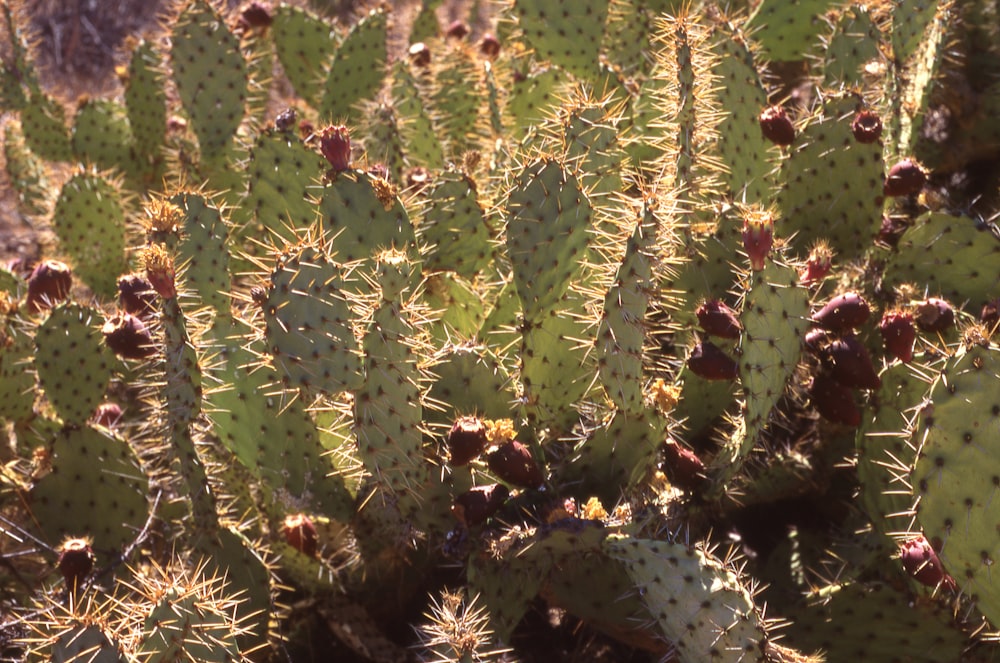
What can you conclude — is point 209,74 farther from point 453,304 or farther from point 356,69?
point 453,304

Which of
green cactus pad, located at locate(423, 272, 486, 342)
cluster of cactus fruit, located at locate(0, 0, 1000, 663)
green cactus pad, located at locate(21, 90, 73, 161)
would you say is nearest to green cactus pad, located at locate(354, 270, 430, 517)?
cluster of cactus fruit, located at locate(0, 0, 1000, 663)

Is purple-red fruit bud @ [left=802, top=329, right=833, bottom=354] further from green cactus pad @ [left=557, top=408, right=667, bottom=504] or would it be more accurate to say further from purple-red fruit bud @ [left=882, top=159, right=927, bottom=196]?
purple-red fruit bud @ [left=882, top=159, right=927, bottom=196]

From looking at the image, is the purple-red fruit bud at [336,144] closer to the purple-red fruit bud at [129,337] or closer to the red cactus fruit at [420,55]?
the purple-red fruit bud at [129,337]

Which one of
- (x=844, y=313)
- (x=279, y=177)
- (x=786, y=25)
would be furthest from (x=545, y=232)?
(x=786, y=25)

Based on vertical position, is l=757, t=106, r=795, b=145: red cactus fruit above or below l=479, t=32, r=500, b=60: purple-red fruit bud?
above

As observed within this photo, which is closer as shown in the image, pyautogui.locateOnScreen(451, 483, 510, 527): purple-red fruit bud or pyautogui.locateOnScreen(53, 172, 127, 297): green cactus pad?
pyautogui.locateOnScreen(451, 483, 510, 527): purple-red fruit bud

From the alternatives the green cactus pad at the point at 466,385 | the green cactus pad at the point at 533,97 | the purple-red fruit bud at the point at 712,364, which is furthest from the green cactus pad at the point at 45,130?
the purple-red fruit bud at the point at 712,364

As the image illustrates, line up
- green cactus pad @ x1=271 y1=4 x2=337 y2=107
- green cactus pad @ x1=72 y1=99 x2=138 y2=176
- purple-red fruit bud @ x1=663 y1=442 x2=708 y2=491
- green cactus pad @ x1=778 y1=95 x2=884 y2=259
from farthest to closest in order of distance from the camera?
green cactus pad @ x1=271 y1=4 x2=337 y2=107 < green cactus pad @ x1=72 y1=99 x2=138 y2=176 < green cactus pad @ x1=778 y1=95 x2=884 y2=259 < purple-red fruit bud @ x1=663 y1=442 x2=708 y2=491

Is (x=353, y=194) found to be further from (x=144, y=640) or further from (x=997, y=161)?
(x=997, y=161)
